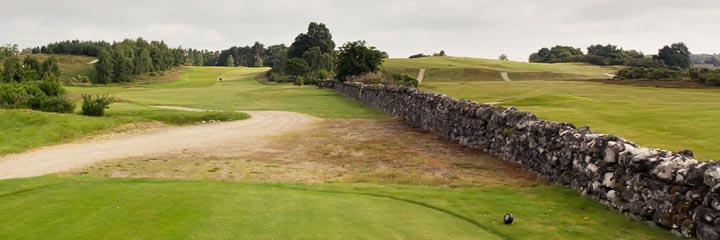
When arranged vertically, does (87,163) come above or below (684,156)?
below

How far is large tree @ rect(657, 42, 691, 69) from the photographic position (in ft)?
452

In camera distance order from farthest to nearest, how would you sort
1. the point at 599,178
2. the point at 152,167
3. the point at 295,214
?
the point at 152,167, the point at 599,178, the point at 295,214

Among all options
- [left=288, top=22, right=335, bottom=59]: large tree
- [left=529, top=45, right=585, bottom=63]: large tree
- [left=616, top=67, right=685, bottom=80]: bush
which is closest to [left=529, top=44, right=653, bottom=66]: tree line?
[left=529, top=45, right=585, bottom=63]: large tree

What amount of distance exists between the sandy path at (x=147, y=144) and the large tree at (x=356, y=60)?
4607 centimetres

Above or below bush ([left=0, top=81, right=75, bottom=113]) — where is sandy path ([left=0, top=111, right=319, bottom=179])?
below

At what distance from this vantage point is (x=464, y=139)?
20953 mm

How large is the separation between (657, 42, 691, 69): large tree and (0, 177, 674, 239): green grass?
14810 cm

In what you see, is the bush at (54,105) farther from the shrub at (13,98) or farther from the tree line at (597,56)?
the tree line at (597,56)

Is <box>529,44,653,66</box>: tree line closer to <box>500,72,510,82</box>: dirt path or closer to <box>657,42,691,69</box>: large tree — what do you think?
<box>657,42,691,69</box>: large tree

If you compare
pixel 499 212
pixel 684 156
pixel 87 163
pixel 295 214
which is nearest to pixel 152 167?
pixel 87 163

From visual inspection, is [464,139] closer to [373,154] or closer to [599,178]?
[373,154]

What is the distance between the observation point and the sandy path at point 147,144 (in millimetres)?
15932

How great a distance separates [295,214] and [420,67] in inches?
4570

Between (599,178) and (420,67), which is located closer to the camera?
(599,178)
